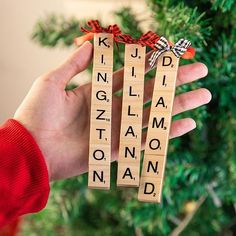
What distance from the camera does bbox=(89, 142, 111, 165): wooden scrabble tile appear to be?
740mm

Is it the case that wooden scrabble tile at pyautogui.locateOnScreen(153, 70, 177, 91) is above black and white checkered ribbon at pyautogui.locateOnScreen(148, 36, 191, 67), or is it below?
below

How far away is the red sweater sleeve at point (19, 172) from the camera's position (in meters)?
0.76

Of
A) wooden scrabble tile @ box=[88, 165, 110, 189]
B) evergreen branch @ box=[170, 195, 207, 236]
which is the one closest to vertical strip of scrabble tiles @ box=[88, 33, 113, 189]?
wooden scrabble tile @ box=[88, 165, 110, 189]

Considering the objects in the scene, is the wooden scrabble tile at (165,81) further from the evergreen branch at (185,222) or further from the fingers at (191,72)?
the evergreen branch at (185,222)

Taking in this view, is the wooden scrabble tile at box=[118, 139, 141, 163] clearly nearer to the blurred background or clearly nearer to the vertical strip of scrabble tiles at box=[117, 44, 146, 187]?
the vertical strip of scrabble tiles at box=[117, 44, 146, 187]

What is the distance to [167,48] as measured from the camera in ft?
2.41

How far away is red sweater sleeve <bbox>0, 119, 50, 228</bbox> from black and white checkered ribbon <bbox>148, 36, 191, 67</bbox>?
0.23m

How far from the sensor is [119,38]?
75 centimetres

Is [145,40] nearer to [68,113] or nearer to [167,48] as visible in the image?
[167,48]

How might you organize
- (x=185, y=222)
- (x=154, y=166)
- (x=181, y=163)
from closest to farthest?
(x=154, y=166), (x=181, y=163), (x=185, y=222)

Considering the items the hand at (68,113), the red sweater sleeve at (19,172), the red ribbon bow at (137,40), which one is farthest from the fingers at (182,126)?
the red sweater sleeve at (19,172)

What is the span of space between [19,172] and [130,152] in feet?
0.58

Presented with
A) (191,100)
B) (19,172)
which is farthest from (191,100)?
(19,172)

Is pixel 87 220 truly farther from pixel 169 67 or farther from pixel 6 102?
pixel 6 102
